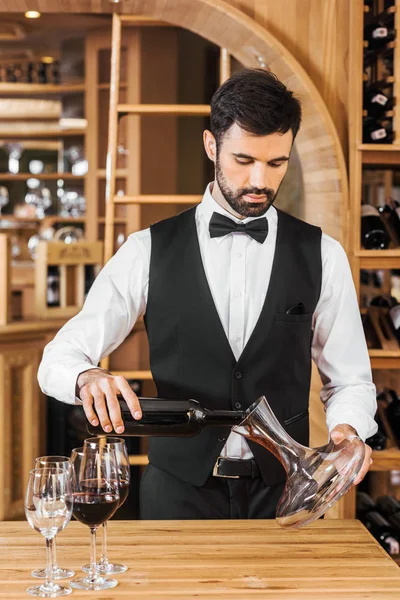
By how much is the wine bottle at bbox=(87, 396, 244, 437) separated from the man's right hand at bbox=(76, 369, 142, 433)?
19 mm

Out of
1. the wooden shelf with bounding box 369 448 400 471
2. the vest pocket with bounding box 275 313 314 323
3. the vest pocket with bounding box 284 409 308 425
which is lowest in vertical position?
the wooden shelf with bounding box 369 448 400 471

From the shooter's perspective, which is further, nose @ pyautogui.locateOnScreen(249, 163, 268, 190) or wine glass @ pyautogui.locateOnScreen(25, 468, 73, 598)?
nose @ pyautogui.locateOnScreen(249, 163, 268, 190)

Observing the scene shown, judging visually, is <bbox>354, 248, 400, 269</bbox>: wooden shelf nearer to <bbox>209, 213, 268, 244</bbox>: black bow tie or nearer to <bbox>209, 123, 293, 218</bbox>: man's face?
<bbox>209, 213, 268, 244</bbox>: black bow tie

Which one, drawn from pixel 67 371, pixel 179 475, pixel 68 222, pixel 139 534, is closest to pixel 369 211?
pixel 179 475

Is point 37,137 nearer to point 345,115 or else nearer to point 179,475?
point 345,115

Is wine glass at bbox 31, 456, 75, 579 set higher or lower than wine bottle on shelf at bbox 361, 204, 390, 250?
lower

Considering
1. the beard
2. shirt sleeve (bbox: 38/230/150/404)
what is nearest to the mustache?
the beard

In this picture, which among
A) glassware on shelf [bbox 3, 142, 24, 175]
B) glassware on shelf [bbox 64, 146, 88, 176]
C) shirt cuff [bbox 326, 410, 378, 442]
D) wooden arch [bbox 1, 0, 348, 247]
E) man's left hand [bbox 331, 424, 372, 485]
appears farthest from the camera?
glassware on shelf [bbox 3, 142, 24, 175]

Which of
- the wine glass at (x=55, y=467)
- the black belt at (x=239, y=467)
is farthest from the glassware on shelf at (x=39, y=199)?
the wine glass at (x=55, y=467)

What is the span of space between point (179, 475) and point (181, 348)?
0.32 m

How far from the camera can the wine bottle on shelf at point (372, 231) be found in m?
2.94

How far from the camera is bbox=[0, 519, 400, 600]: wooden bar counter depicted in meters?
1.36

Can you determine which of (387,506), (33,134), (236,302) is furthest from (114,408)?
(33,134)

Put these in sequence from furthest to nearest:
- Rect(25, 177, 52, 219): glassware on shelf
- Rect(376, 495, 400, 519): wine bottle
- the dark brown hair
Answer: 1. Rect(25, 177, 52, 219): glassware on shelf
2. Rect(376, 495, 400, 519): wine bottle
3. the dark brown hair
